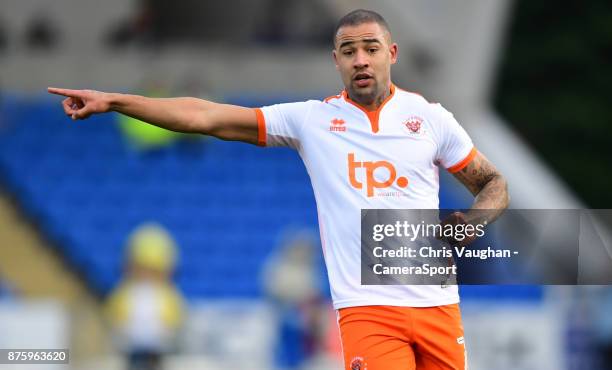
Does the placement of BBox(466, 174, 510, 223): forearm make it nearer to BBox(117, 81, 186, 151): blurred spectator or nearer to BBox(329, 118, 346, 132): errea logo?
BBox(329, 118, 346, 132): errea logo

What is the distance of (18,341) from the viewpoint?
12039 mm

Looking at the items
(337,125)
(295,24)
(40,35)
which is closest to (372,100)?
(337,125)

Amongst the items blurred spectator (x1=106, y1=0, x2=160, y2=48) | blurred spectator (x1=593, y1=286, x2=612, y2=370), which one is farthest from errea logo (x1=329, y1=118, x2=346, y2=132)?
blurred spectator (x1=106, y1=0, x2=160, y2=48)

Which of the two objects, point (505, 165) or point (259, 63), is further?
point (259, 63)

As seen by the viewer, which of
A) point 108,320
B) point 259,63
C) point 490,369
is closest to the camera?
point 490,369

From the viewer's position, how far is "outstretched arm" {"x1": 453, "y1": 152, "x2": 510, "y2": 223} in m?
6.17

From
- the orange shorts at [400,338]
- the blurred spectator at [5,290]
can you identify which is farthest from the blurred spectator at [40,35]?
the orange shorts at [400,338]

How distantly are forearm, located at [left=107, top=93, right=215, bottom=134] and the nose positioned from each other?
0.75 m

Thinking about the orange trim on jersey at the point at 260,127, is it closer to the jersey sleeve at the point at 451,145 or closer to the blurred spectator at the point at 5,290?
the jersey sleeve at the point at 451,145

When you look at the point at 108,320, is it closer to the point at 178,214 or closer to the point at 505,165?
the point at 178,214

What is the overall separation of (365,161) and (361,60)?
0.48 metres

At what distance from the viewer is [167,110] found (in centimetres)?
615

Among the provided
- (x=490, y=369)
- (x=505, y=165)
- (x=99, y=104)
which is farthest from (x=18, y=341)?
(x=505, y=165)

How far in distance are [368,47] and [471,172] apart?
81 cm
